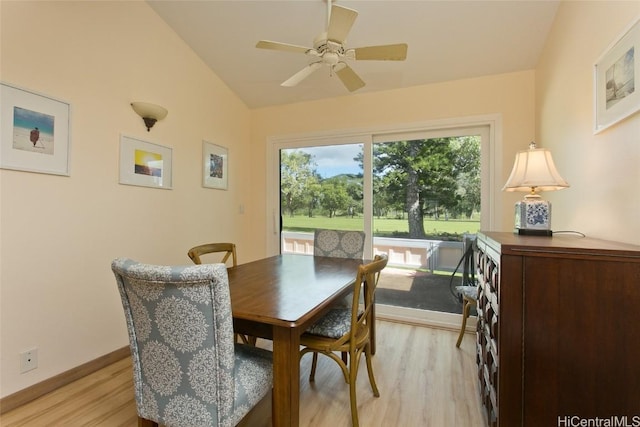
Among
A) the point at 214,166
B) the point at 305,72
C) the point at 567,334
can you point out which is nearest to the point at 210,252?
the point at 214,166

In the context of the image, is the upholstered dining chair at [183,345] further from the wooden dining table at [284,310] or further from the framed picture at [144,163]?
the framed picture at [144,163]

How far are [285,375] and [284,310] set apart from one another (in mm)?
266

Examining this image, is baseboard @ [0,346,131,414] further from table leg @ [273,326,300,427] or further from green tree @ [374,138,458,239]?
green tree @ [374,138,458,239]

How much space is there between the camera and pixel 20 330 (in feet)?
5.89

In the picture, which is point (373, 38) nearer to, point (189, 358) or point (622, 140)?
point (622, 140)

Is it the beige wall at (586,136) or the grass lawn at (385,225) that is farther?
the grass lawn at (385,225)

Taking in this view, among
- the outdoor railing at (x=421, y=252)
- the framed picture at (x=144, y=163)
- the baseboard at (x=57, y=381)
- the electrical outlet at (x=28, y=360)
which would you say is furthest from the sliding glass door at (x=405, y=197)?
the electrical outlet at (x=28, y=360)

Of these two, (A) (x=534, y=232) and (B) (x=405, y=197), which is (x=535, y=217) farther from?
(B) (x=405, y=197)

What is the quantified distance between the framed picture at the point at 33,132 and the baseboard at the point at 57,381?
1.34m

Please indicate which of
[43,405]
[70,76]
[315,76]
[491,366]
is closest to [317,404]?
[491,366]

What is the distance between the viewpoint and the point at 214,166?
3311 mm

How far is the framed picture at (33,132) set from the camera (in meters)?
1.71

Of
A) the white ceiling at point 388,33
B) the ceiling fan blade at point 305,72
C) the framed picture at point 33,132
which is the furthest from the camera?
the white ceiling at point 388,33

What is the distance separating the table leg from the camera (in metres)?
1.25
